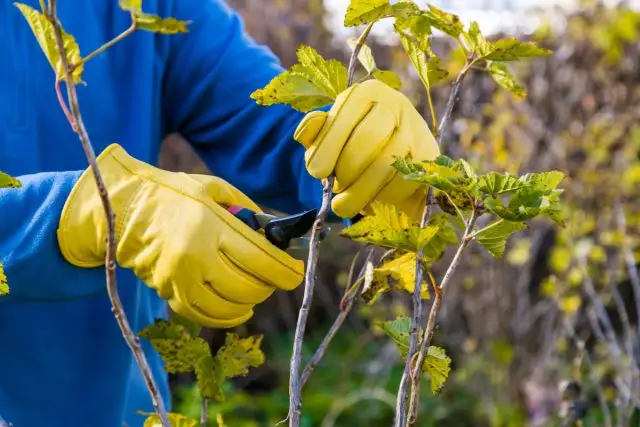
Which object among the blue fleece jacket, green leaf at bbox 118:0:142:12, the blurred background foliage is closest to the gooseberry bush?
green leaf at bbox 118:0:142:12

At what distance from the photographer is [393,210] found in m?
1.01

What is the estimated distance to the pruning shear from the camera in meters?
1.11

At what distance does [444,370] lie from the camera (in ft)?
3.40

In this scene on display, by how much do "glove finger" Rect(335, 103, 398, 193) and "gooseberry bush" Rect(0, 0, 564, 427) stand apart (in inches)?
1.9

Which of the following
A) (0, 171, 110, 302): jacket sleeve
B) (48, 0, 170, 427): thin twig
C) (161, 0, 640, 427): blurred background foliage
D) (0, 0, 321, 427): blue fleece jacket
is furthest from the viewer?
(161, 0, 640, 427): blurred background foliage

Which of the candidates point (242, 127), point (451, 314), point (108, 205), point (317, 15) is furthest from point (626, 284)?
point (108, 205)

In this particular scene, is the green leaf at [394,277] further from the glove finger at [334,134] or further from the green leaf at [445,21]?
the green leaf at [445,21]

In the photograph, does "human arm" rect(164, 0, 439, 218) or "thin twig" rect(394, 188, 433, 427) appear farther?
"human arm" rect(164, 0, 439, 218)

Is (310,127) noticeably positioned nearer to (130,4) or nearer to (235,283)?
(235,283)

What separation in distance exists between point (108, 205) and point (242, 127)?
0.87 m

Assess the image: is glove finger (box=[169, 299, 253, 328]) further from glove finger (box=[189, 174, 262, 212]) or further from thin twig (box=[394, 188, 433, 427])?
thin twig (box=[394, 188, 433, 427])

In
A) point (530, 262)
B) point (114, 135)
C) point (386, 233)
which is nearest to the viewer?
point (386, 233)

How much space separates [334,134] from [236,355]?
12.5 inches

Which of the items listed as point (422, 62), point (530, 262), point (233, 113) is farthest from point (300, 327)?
point (530, 262)
